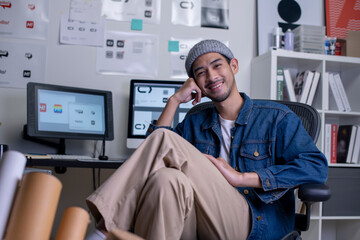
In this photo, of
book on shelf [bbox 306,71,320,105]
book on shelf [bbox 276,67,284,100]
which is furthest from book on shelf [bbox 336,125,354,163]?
book on shelf [bbox 276,67,284,100]

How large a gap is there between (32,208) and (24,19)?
6.92 feet

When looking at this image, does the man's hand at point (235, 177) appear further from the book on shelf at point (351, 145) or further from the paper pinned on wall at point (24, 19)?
the paper pinned on wall at point (24, 19)

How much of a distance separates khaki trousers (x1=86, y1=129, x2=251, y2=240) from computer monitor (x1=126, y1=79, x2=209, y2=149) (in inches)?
46.5

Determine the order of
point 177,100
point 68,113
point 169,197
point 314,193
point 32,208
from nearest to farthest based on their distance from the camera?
1. point 32,208
2. point 169,197
3. point 314,193
4. point 177,100
5. point 68,113

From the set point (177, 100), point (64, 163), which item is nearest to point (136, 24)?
point (177, 100)

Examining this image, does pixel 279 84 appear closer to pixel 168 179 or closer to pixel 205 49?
pixel 205 49

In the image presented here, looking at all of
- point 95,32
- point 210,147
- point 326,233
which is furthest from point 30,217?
point 326,233

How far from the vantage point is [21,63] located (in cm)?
244

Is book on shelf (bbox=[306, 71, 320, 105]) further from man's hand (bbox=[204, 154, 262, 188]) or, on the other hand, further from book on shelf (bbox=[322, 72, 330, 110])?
man's hand (bbox=[204, 154, 262, 188])

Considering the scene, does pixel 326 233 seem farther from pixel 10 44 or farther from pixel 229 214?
pixel 10 44

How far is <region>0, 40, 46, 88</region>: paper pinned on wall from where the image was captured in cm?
241

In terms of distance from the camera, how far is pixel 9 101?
240 cm

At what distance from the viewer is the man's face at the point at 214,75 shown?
60.9 inches

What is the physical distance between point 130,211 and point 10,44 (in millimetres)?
1856
